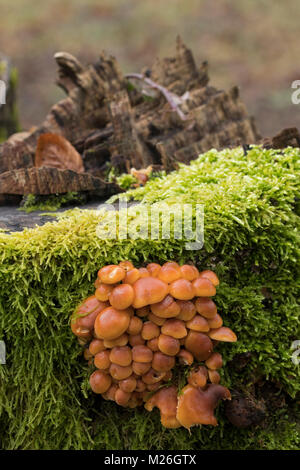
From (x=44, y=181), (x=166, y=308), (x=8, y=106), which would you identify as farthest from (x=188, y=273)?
(x=8, y=106)

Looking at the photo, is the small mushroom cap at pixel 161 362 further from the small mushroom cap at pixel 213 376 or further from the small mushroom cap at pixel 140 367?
the small mushroom cap at pixel 213 376

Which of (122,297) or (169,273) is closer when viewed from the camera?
(122,297)

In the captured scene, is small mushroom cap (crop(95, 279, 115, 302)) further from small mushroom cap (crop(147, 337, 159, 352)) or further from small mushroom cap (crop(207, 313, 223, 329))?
small mushroom cap (crop(207, 313, 223, 329))

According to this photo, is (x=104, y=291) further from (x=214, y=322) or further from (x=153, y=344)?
(x=214, y=322)

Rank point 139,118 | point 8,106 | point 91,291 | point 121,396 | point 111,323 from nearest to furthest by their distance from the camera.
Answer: point 111,323
point 121,396
point 91,291
point 139,118
point 8,106

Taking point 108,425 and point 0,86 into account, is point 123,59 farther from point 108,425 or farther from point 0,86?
point 108,425
